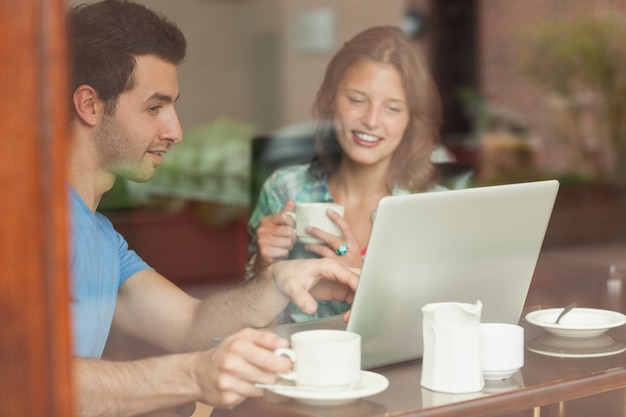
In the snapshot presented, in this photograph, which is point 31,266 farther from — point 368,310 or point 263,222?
point 263,222

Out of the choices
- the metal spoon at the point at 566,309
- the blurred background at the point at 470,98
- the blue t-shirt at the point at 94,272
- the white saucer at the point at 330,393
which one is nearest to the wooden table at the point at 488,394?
the white saucer at the point at 330,393

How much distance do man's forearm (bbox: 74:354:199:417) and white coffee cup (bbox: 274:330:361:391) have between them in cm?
13

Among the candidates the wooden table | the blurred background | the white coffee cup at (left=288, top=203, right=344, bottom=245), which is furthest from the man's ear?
the blurred background

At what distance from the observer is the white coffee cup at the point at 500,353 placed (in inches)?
47.2

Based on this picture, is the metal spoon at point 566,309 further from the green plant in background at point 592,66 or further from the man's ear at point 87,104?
the green plant in background at point 592,66

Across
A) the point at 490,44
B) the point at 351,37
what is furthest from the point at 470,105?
the point at 351,37

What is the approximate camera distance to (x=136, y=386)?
116 centimetres

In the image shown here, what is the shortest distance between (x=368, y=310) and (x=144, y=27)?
55 cm

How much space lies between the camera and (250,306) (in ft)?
4.93

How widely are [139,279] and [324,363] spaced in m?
0.50

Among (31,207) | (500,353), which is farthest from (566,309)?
(31,207)

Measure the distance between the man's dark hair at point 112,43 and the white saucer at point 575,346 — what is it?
27.0 inches

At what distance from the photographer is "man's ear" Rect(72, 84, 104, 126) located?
1.30 meters

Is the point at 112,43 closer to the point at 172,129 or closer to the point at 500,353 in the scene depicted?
the point at 172,129
